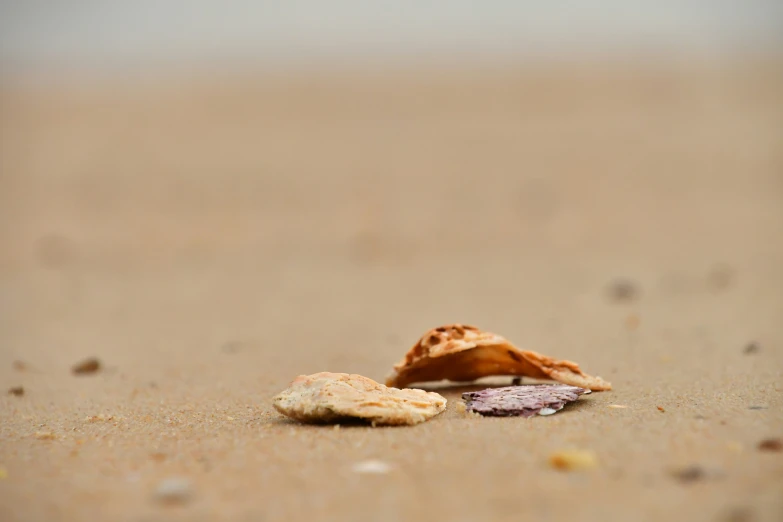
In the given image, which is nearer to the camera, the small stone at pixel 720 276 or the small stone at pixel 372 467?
the small stone at pixel 372 467

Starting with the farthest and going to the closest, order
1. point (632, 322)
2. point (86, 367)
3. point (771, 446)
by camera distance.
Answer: point (632, 322) < point (86, 367) < point (771, 446)

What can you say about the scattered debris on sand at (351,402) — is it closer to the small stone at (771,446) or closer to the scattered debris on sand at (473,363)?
the scattered debris on sand at (473,363)

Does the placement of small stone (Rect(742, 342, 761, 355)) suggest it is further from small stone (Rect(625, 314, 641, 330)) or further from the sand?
small stone (Rect(625, 314, 641, 330))

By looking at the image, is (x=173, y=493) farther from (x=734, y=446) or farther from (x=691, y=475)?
(x=734, y=446)

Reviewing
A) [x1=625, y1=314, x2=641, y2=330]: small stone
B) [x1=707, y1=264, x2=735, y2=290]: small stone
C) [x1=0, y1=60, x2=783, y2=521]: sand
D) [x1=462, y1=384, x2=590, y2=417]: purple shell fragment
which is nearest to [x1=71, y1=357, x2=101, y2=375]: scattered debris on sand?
[x1=0, y1=60, x2=783, y2=521]: sand

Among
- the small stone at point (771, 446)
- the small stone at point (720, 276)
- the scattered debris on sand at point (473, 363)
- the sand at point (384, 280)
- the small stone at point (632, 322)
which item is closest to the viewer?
the sand at point (384, 280)

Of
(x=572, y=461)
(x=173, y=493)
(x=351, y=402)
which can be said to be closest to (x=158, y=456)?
(x=173, y=493)

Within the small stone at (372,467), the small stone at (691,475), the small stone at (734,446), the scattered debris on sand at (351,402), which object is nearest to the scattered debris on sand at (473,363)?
the scattered debris on sand at (351,402)
